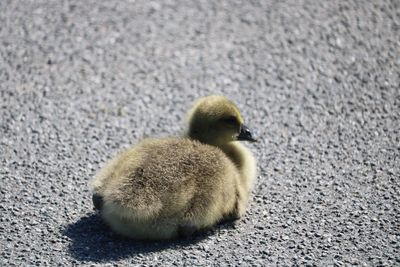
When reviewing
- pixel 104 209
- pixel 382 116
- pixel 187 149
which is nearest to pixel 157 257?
pixel 104 209

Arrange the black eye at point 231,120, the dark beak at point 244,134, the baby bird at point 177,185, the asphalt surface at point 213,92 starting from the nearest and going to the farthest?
1. the baby bird at point 177,185
2. the asphalt surface at point 213,92
3. the black eye at point 231,120
4. the dark beak at point 244,134

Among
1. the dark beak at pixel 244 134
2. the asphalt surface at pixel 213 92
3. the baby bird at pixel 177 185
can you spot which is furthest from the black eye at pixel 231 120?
the asphalt surface at pixel 213 92

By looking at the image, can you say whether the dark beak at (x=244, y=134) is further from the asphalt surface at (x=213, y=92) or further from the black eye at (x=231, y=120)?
the asphalt surface at (x=213, y=92)

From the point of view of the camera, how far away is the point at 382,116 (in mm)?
6758

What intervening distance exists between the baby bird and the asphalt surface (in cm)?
16

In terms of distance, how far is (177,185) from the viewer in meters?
4.93

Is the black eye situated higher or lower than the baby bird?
higher

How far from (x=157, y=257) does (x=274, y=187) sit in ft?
4.47

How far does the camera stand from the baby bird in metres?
4.87

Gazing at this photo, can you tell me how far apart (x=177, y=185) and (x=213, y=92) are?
7.97 ft

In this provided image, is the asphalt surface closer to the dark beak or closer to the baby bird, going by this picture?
the baby bird

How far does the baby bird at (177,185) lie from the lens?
16.0ft

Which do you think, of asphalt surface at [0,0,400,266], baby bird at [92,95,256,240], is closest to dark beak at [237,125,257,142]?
baby bird at [92,95,256,240]

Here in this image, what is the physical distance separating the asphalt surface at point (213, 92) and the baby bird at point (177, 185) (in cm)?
16
